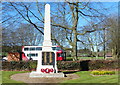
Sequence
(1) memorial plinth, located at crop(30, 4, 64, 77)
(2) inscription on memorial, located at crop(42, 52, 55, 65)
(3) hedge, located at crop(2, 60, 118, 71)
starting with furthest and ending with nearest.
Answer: (3) hedge, located at crop(2, 60, 118, 71), (2) inscription on memorial, located at crop(42, 52, 55, 65), (1) memorial plinth, located at crop(30, 4, 64, 77)

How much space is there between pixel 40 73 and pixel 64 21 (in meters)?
→ 11.4

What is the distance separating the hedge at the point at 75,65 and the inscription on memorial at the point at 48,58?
437cm

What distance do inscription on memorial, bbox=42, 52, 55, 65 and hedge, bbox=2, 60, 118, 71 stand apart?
14.3ft

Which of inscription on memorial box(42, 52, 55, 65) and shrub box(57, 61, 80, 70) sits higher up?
inscription on memorial box(42, 52, 55, 65)

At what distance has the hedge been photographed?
59.5 feet

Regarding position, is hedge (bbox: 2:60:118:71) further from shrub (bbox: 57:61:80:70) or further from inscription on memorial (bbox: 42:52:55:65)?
inscription on memorial (bbox: 42:52:55:65)

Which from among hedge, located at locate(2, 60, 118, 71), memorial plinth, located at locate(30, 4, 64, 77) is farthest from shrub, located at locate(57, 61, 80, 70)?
memorial plinth, located at locate(30, 4, 64, 77)

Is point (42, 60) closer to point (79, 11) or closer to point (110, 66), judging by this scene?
point (110, 66)

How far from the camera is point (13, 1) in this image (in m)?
19.1

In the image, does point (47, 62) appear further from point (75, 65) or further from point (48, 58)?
point (75, 65)

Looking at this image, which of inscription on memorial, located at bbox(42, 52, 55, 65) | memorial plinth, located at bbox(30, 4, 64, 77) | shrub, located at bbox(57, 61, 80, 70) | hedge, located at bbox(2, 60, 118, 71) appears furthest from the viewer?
shrub, located at bbox(57, 61, 80, 70)

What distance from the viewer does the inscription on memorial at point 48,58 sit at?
13.9 metres

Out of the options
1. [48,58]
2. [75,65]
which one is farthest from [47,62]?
[75,65]

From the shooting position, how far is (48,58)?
1397cm
